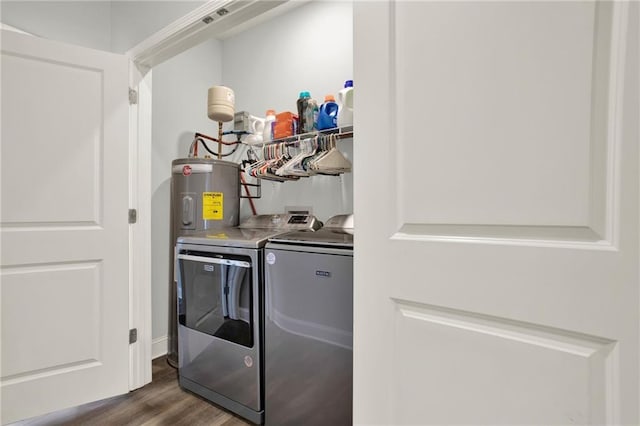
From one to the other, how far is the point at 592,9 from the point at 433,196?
0.46 meters

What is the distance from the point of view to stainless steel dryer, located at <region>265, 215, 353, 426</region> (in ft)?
4.32

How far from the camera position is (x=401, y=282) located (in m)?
0.84

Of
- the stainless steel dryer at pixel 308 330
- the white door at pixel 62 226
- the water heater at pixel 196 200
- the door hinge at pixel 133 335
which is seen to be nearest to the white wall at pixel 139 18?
the white door at pixel 62 226

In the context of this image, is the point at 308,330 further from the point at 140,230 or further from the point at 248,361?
the point at 140,230

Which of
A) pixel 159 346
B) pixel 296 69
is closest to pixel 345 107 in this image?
pixel 296 69

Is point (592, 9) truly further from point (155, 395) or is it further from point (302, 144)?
point (155, 395)

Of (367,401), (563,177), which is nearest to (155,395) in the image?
(367,401)

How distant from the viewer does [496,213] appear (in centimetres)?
71

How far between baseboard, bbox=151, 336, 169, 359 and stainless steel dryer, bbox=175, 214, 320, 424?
0.58 metres

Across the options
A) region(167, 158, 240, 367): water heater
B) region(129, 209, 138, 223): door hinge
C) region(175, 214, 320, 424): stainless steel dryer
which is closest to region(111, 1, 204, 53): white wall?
region(167, 158, 240, 367): water heater

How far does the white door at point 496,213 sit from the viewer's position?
60 cm

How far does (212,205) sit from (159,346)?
1.16 metres

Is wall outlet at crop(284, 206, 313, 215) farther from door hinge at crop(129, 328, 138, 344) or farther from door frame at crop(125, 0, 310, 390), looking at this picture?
door hinge at crop(129, 328, 138, 344)

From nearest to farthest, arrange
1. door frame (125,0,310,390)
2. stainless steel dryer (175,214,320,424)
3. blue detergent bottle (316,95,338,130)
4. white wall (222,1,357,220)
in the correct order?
stainless steel dryer (175,214,320,424)
door frame (125,0,310,390)
blue detergent bottle (316,95,338,130)
white wall (222,1,357,220)
